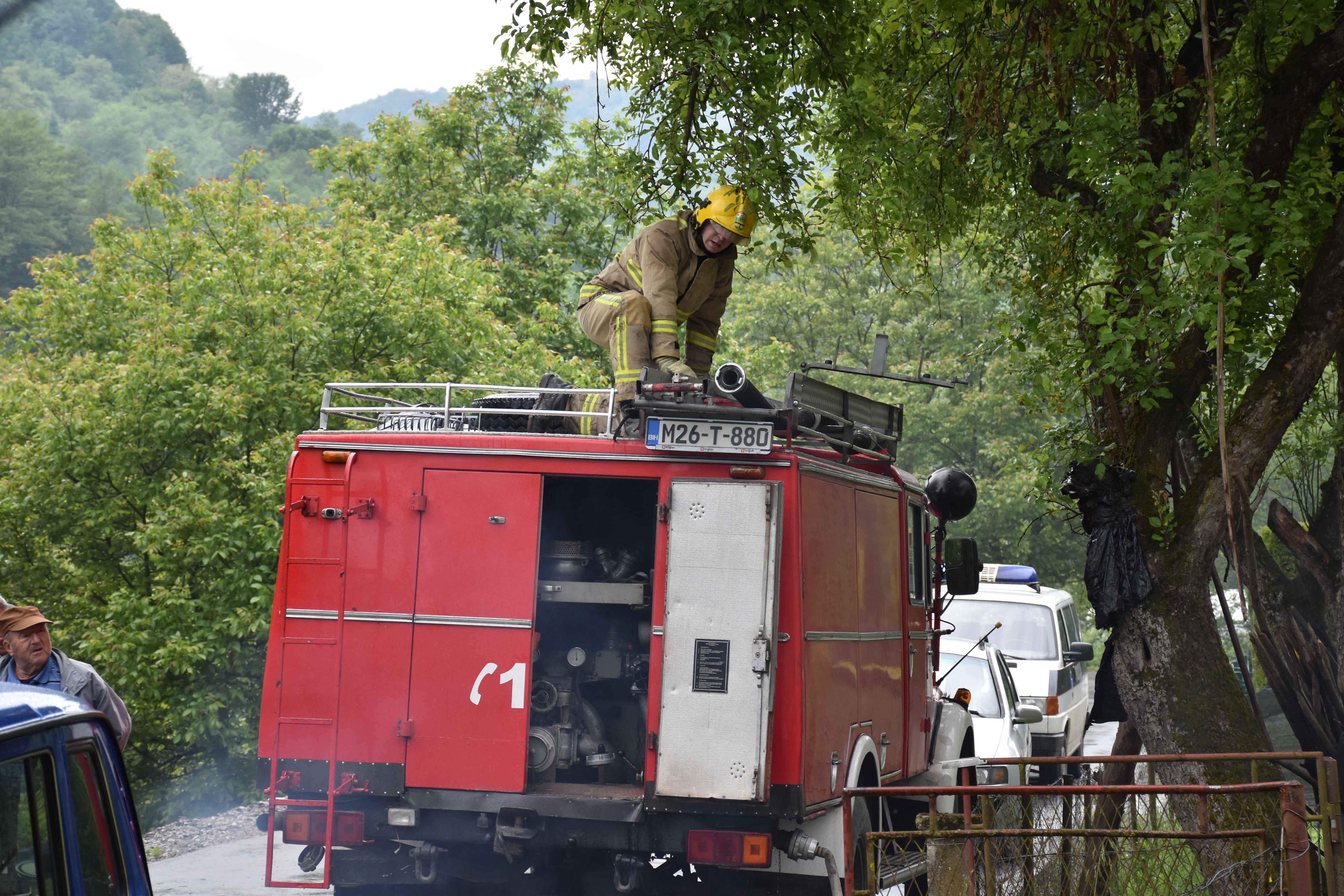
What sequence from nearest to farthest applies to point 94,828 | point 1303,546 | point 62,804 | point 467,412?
point 62,804, point 94,828, point 467,412, point 1303,546

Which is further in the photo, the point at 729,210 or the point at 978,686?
the point at 978,686

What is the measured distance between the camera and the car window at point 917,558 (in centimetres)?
865

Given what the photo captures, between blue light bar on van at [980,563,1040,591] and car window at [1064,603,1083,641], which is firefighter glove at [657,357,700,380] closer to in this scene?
blue light bar on van at [980,563,1040,591]

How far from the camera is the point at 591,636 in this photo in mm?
7312

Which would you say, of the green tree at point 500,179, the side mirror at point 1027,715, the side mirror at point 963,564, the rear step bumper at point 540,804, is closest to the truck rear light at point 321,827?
the rear step bumper at point 540,804

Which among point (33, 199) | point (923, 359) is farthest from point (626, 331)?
point (33, 199)

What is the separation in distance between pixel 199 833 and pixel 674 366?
6.92m

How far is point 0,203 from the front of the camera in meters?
70.0

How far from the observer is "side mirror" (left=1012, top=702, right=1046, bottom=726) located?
11930mm

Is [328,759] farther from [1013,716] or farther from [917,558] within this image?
[1013,716]

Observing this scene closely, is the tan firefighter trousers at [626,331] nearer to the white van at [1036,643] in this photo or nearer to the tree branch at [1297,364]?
the tree branch at [1297,364]

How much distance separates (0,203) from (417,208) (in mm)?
54087

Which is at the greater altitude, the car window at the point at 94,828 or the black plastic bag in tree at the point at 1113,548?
the black plastic bag in tree at the point at 1113,548

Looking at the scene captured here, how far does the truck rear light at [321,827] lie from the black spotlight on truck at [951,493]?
15.7 ft
